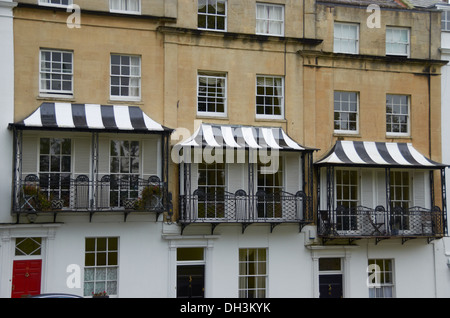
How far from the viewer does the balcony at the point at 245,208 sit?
20.6 meters

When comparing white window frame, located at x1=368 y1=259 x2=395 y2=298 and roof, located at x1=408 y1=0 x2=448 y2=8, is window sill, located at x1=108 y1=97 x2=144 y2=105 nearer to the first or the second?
white window frame, located at x1=368 y1=259 x2=395 y2=298

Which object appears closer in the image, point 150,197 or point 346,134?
point 150,197

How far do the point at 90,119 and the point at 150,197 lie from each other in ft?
10.3

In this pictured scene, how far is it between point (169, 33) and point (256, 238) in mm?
7696

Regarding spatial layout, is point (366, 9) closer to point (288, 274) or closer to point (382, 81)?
point (382, 81)

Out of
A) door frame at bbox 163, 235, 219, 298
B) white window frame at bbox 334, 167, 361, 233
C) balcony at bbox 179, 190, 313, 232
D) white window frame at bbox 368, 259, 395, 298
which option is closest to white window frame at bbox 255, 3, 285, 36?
white window frame at bbox 334, 167, 361, 233

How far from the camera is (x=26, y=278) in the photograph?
19.4 m

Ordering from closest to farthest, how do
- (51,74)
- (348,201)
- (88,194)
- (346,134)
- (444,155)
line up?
1. (88,194)
2. (51,74)
3. (348,201)
4. (346,134)
5. (444,155)

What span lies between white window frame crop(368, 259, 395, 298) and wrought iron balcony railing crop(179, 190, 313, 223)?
11.0 ft

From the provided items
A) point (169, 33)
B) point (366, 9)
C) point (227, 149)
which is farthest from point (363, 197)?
point (169, 33)

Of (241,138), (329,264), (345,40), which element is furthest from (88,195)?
(345,40)

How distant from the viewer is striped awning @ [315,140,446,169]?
21.8m

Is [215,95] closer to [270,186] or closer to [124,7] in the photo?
[270,186]

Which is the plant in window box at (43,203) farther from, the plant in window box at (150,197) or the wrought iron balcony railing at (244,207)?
the wrought iron balcony railing at (244,207)
